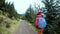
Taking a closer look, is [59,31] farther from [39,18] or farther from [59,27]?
[39,18]

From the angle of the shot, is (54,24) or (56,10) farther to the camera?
(56,10)

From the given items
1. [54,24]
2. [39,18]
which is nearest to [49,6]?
[54,24]

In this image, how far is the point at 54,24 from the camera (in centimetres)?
1897

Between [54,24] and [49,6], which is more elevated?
[49,6]

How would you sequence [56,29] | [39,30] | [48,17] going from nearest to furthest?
[39,30] → [56,29] → [48,17]

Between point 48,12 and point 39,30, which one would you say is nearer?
point 39,30

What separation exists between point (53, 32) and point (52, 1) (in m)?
3.25

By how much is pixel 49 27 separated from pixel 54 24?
32.6 inches

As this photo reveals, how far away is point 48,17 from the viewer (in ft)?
63.9

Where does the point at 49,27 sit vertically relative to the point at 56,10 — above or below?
below

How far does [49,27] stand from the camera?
1838 cm

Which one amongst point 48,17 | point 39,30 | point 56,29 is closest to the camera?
point 39,30

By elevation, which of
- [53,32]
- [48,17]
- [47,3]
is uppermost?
[47,3]

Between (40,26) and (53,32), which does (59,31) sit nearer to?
(53,32)
